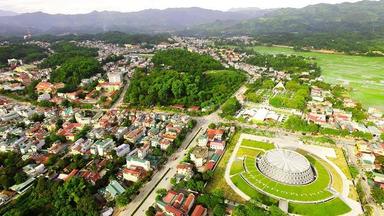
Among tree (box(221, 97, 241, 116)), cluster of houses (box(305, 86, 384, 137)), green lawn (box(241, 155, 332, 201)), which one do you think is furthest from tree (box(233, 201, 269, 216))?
cluster of houses (box(305, 86, 384, 137))

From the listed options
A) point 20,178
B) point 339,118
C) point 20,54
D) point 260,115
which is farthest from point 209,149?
point 20,54

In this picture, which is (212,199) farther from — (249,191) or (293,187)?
(293,187)

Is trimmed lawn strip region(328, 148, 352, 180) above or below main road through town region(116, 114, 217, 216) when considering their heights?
above

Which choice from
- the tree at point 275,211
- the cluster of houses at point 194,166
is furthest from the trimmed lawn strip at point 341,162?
the cluster of houses at point 194,166

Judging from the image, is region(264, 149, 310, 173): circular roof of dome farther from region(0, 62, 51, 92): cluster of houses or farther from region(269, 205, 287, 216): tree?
region(0, 62, 51, 92): cluster of houses

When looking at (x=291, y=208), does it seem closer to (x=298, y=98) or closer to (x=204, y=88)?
(x=298, y=98)
